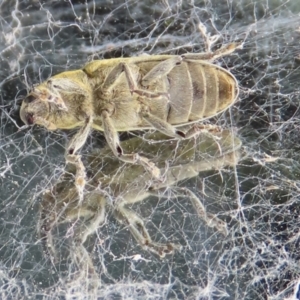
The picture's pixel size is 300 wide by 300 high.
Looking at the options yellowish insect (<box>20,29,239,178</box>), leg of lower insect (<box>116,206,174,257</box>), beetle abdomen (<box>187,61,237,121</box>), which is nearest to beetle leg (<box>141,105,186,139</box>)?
yellowish insect (<box>20,29,239,178</box>)

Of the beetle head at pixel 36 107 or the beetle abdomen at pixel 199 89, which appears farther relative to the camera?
the beetle head at pixel 36 107

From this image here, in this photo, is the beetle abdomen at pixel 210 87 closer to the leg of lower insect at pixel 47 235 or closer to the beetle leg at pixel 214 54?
the beetle leg at pixel 214 54

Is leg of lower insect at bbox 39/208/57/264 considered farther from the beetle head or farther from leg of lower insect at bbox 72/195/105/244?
the beetle head


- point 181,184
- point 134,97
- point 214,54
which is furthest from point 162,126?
point 214,54

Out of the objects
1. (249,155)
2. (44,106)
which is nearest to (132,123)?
(44,106)

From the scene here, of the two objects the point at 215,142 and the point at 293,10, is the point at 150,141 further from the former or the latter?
the point at 293,10

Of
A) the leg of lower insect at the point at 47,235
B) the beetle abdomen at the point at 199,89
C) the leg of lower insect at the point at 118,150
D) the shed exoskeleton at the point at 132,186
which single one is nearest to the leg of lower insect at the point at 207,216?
the shed exoskeleton at the point at 132,186
